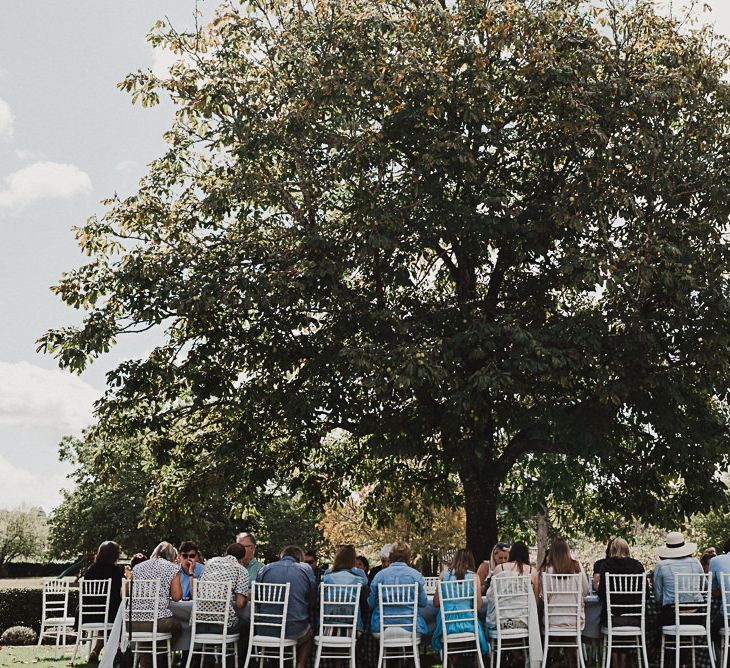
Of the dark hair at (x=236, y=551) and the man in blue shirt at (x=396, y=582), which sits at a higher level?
the dark hair at (x=236, y=551)

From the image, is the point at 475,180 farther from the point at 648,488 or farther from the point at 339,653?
the point at 339,653

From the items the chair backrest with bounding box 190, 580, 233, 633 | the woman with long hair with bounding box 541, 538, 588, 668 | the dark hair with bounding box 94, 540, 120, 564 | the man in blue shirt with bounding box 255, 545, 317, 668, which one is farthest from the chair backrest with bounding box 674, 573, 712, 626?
the dark hair with bounding box 94, 540, 120, 564

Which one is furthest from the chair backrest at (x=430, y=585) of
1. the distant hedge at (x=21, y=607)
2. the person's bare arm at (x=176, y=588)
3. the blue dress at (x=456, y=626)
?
the distant hedge at (x=21, y=607)

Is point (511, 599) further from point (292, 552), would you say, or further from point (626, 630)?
point (292, 552)

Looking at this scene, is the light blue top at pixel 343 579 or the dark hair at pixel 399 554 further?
the dark hair at pixel 399 554

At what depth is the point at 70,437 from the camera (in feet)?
126

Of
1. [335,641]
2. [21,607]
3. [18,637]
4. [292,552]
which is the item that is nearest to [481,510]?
[292,552]

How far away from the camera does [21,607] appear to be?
66.4 feet

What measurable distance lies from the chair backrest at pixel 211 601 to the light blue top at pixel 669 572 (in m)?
5.12

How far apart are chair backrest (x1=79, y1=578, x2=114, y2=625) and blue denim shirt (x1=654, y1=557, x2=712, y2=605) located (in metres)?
7.00

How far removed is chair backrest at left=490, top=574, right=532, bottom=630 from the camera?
975 cm

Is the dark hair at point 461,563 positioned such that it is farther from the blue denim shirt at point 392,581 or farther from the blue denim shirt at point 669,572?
the blue denim shirt at point 669,572

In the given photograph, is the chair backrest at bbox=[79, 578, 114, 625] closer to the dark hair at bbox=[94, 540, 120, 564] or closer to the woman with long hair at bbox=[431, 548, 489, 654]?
the dark hair at bbox=[94, 540, 120, 564]

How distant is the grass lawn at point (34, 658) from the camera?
12.9 m
